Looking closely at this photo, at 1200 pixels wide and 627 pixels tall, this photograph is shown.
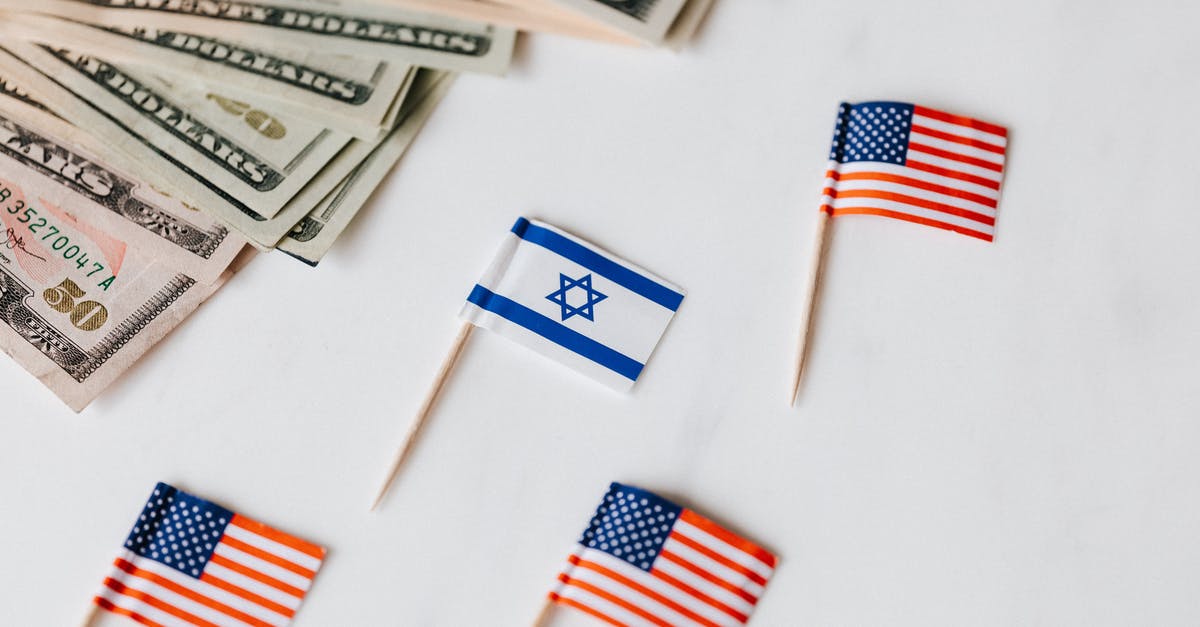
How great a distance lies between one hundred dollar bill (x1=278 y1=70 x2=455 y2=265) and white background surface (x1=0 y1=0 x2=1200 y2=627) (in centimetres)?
2

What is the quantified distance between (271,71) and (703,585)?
0.63 metres

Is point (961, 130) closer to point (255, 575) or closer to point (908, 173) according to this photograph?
point (908, 173)

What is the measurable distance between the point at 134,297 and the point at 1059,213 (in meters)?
0.91

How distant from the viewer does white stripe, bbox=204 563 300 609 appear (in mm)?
882

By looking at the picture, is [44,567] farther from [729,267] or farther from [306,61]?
[729,267]

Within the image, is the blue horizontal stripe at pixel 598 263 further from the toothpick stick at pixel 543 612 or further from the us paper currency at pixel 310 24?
the toothpick stick at pixel 543 612

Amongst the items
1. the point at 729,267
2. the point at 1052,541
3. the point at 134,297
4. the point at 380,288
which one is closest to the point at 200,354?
the point at 134,297

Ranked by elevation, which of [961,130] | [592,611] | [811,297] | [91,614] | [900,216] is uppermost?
[961,130]

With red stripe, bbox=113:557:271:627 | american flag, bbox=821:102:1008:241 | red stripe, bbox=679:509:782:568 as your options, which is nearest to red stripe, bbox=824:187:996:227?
american flag, bbox=821:102:1008:241

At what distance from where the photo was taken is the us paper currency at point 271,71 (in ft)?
2.90

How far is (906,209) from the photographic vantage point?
3.01ft

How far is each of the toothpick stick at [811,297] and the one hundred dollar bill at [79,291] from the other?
563 millimetres

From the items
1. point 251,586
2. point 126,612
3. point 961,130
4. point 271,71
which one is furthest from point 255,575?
point 961,130

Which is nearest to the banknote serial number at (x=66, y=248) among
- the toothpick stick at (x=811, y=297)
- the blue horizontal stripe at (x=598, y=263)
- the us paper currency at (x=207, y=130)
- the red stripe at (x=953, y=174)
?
the us paper currency at (x=207, y=130)
